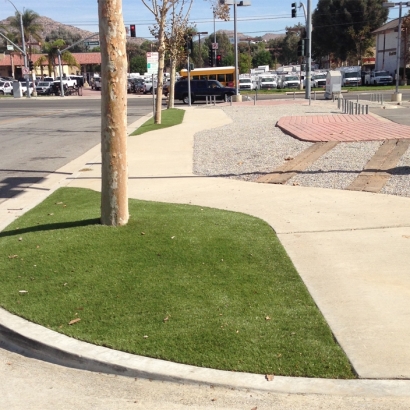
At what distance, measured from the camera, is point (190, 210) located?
8.17 metres

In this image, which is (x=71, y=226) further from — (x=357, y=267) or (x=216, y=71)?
(x=216, y=71)

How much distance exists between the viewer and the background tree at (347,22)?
71.8 metres

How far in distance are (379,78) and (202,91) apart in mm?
25692

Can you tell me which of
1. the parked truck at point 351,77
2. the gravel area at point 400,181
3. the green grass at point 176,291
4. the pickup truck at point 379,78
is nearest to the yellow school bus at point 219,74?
the parked truck at point 351,77

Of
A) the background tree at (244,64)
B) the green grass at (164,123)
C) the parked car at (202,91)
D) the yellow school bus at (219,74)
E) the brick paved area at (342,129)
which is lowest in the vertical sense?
the green grass at (164,123)

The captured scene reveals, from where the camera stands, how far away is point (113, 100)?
650cm

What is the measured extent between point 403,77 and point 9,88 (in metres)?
43.2

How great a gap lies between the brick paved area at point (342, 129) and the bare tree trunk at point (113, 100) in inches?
348

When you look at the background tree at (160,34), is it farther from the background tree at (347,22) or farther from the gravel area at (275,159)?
the background tree at (347,22)

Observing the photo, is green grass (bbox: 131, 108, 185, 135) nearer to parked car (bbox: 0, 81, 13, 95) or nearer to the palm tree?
parked car (bbox: 0, 81, 13, 95)

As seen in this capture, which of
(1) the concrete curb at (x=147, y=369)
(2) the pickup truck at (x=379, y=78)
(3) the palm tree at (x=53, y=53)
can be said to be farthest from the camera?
(3) the palm tree at (x=53, y=53)

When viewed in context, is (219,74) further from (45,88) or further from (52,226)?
(52,226)

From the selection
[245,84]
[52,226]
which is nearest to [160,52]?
[52,226]

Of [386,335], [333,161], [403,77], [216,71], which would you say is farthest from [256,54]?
[386,335]
